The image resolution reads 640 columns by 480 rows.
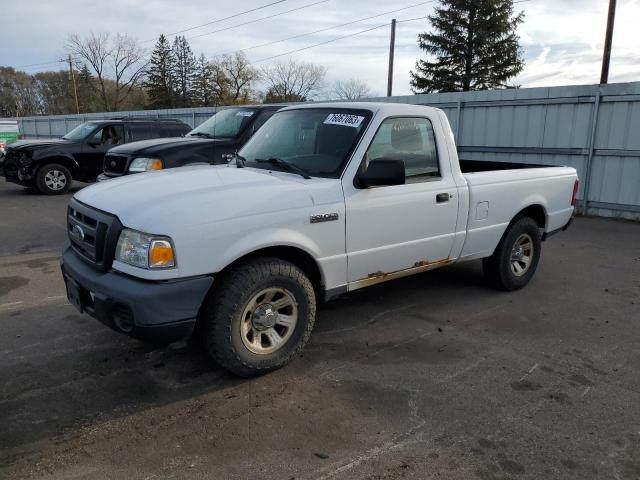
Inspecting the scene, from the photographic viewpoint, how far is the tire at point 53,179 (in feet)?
40.1

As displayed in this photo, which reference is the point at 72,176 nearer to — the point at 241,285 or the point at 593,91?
the point at 241,285

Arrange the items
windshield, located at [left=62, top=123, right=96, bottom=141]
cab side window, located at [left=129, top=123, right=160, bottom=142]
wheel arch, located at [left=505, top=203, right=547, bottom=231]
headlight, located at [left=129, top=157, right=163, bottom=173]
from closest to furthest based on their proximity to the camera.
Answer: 1. wheel arch, located at [left=505, top=203, right=547, bottom=231]
2. headlight, located at [left=129, top=157, right=163, bottom=173]
3. cab side window, located at [left=129, top=123, right=160, bottom=142]
4. windshield, located at [left=62, top=123, right=96, bottom=141]

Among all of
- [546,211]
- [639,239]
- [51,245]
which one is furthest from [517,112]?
[51,245]

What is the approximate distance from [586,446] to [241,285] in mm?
2202

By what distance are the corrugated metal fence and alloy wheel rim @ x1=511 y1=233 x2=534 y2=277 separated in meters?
5.84

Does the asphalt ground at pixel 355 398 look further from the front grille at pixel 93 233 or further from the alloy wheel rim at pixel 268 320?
the front grille at pixel 93 233

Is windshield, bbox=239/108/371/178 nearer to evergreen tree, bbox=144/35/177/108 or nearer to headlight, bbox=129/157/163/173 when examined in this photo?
headlight, bbox=129/157/163/173

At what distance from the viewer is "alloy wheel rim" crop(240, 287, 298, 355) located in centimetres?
344

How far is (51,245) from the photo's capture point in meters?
7.57

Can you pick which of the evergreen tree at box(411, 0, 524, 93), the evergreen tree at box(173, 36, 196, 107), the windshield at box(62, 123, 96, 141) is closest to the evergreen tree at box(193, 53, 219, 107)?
the evergreen tree at box(173, 36, 196, 107)

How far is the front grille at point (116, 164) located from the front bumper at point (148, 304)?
5.35 metres

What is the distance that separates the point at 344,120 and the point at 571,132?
8.33 metres

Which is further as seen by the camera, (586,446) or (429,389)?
(429,389)

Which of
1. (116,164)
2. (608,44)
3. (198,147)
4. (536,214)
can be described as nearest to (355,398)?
(536,214)
